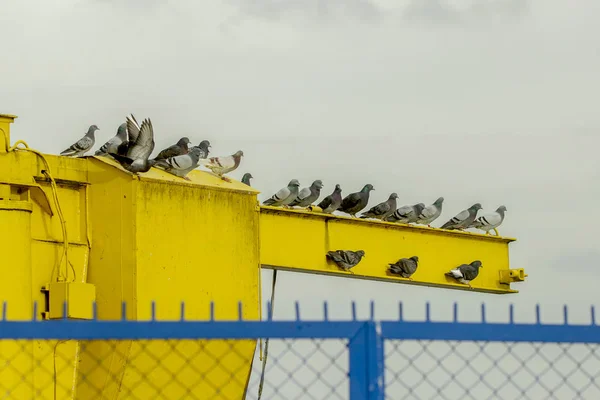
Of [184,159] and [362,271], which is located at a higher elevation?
[184,159]

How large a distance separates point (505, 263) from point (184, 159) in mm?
5387

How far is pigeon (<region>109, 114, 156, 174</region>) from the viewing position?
12.3m

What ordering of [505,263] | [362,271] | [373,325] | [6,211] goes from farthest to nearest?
1. [505,263]
2. [362,271]
3. [6,211]
4. [373,325]

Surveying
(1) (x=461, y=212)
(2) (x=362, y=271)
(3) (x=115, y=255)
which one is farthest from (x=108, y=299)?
(1) (x=461, y=212)

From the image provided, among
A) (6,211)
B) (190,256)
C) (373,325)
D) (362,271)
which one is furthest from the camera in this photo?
(362,271)

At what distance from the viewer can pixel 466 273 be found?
15.9 metres

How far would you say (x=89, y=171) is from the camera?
12.4 metres

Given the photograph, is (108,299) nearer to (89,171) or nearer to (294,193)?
(89,171)

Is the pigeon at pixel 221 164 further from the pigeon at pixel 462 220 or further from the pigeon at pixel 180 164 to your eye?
the pigeon at pixel 462 220

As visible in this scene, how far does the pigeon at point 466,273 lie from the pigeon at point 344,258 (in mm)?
1877

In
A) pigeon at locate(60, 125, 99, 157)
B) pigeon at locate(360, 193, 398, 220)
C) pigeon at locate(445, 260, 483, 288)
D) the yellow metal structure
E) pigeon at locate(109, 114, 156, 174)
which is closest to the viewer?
the yellow metal structure

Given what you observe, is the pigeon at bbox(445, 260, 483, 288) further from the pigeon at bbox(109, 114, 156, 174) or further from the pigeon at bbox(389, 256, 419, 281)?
the pigeon at bbox(109, 114, 156, 174)

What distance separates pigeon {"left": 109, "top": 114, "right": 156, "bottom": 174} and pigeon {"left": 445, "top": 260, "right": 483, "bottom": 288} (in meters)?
4.65

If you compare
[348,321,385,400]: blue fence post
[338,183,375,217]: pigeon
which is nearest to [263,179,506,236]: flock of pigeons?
[338,183,375,217]: pigeon
